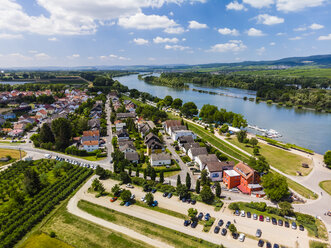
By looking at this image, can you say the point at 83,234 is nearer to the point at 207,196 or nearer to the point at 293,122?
the point at 207,196

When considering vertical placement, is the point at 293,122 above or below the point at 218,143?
below

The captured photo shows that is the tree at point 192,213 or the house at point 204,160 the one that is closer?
the tree at point 192,213

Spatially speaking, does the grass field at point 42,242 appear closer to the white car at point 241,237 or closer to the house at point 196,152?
the white car at point 241,237

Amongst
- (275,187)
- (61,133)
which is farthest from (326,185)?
(61,133)

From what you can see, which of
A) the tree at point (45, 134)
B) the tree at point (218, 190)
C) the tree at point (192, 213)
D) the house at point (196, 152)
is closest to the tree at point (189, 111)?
the house at point (196, 152)

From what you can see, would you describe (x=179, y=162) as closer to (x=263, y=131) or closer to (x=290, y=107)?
(x=263, y=131)

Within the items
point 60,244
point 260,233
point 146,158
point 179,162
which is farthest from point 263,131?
point 60,244
